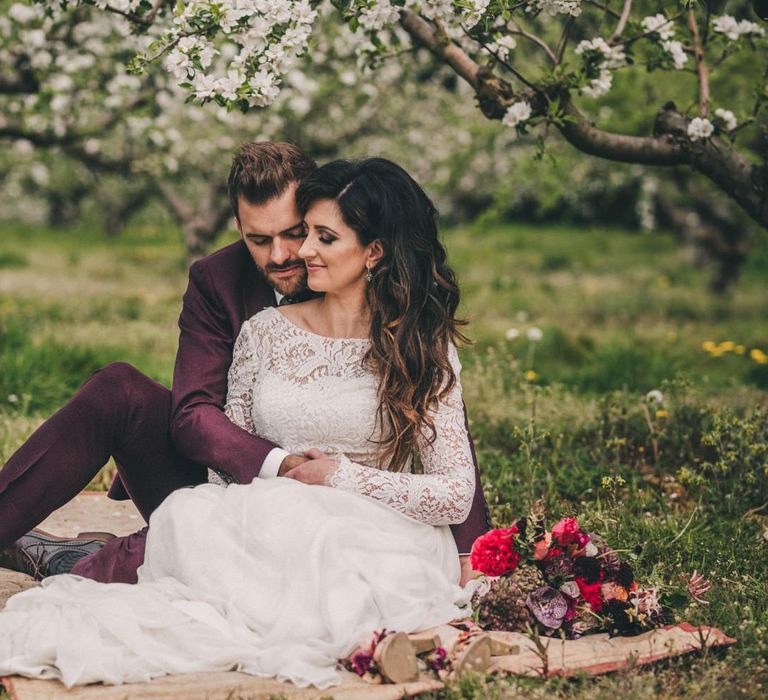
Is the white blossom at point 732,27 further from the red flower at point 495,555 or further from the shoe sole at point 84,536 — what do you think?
the shoe sole at point 84,536

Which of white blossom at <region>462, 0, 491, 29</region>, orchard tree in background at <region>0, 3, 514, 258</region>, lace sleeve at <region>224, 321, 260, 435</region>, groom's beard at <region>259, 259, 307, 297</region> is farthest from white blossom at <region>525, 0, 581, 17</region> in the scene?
orchard tree in background at <region>0, 3, 514, 258</region>

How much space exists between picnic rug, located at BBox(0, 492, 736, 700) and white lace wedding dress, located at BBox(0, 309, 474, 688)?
47 mm

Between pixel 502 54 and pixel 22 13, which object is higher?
pixel 502 54

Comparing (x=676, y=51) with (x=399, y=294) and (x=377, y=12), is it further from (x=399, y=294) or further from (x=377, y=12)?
(x=399, y=294)

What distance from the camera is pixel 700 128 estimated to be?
16.3 feet

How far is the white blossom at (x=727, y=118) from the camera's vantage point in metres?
5.22

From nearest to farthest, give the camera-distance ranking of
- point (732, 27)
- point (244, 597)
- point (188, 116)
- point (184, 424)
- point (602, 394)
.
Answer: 1. point (244, 597)
2. point (184, 424)
3. point (732, 27)
4. point (602, 394)
5. point (188, 116)

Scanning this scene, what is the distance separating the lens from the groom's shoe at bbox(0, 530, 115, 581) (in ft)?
13.6

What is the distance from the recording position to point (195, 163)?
40.4ft

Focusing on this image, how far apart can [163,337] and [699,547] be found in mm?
5477

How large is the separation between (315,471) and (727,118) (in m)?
2.80

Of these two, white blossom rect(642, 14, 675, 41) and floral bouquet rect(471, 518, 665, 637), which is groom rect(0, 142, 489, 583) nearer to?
floral bouquet rect(471, 518, 665, 637)

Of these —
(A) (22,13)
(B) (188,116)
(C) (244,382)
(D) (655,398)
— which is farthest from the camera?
(B) (188,116)

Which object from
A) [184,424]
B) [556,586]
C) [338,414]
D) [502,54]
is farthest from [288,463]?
[502,54]
